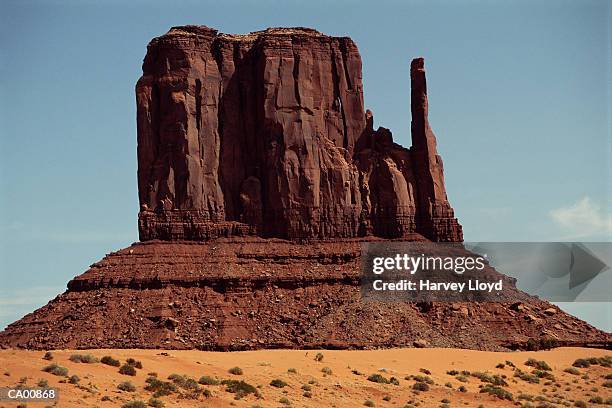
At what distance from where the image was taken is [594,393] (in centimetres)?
7906

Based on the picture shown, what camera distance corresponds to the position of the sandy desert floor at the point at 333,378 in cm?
5959

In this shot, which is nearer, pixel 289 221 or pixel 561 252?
pixel 561 252

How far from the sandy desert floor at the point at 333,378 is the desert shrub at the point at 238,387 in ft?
0.28

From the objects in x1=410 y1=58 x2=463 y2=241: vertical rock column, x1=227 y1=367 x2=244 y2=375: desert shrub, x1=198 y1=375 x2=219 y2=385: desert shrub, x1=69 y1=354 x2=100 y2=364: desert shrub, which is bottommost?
x1=198 y1=375 x2=219 y2=385: desert shrub

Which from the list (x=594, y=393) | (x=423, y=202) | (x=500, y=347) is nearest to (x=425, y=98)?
(x=423, y=202)

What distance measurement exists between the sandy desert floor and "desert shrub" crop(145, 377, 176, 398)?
0.05m

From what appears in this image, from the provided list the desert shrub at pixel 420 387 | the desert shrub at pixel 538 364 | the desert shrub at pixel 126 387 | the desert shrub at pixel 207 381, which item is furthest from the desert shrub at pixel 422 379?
the desert shrub at pixel 126 387

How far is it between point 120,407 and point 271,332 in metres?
41.9

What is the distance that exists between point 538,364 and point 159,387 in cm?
3569

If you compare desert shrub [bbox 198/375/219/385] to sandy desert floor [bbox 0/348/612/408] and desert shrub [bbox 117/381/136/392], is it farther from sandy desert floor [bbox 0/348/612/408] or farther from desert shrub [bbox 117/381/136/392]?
desert shrub [bbox 117/381/136/392]

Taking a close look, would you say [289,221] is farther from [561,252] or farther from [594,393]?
[594,393]

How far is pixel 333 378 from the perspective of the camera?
7212 centimetres

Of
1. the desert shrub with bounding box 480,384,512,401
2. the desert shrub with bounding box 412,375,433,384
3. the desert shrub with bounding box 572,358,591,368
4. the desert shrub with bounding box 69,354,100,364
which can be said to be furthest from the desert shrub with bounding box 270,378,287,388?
the desert shrub with bounding box 572,358,591,368

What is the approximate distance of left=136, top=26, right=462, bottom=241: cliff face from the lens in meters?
111
